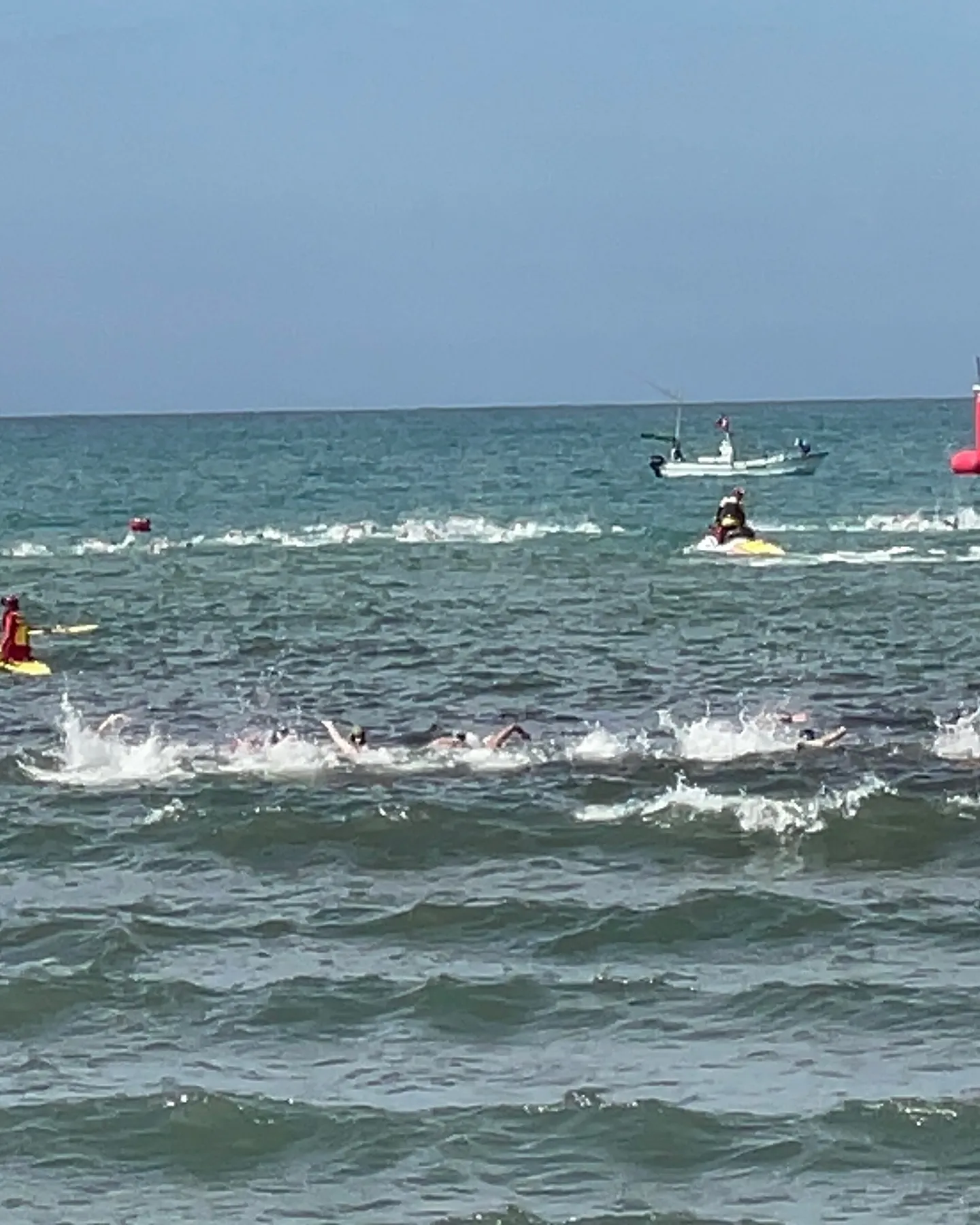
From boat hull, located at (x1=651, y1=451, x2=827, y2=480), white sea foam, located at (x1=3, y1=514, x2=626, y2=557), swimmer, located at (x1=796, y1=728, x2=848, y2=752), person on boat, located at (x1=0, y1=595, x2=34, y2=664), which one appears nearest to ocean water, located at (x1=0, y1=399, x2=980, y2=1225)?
swimmer, located at (x1=796, y1=728, x2=848, y2=752)

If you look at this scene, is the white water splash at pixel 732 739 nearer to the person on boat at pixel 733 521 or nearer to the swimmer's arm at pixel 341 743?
the swimmer's arm at pixel 341 743

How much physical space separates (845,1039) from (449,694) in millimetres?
15365

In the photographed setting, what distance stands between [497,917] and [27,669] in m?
15.3

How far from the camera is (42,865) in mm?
21156

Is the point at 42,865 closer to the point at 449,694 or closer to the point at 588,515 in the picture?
the point at 449,694

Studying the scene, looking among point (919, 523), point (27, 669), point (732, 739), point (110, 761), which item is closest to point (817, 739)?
point (732, 739)

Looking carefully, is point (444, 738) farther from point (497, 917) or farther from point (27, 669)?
point (27, 669)

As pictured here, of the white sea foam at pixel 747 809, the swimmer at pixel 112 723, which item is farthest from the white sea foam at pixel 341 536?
the white sea foam at pixel 747 809

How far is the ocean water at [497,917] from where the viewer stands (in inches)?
543

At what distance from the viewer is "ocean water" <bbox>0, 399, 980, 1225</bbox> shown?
13.8 m

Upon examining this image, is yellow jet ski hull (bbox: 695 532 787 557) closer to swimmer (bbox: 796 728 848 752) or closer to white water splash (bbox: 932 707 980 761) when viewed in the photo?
white water splash (bbox: 932 707 980 761)

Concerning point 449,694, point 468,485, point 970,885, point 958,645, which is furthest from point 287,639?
point 468,485

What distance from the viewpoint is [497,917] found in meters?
19.0

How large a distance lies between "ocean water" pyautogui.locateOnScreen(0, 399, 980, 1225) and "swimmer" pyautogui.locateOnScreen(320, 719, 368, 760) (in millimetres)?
307
